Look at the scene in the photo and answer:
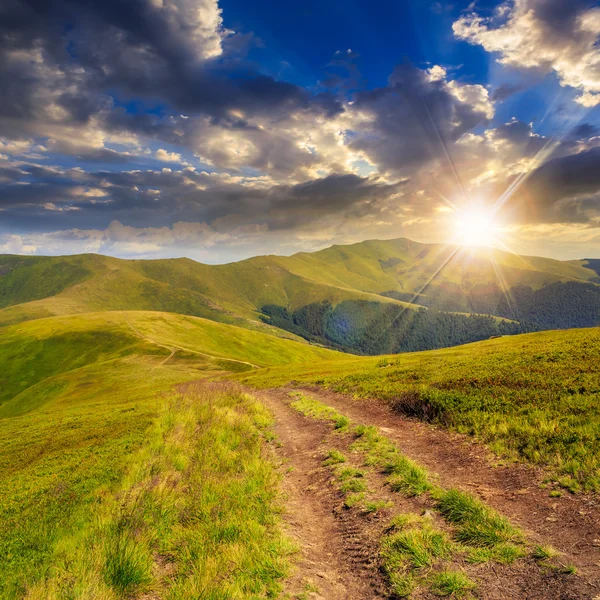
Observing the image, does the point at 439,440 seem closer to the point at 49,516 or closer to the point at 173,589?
the point at 173,589

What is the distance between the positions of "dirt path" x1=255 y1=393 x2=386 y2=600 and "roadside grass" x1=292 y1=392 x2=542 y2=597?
62cm

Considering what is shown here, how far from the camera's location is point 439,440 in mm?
15562

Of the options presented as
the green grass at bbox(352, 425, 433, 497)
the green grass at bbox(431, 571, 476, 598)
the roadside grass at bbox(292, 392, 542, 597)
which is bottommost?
the green grass at bbox(352, 425, 433, 497)

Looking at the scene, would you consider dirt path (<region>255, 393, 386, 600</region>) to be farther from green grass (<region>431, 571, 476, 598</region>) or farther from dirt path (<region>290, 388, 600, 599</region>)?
dirt path (<region>290, 388, 600, 599</region>)

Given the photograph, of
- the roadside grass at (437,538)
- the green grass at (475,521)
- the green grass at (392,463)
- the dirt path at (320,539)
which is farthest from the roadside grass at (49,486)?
the green grass at (475,521)

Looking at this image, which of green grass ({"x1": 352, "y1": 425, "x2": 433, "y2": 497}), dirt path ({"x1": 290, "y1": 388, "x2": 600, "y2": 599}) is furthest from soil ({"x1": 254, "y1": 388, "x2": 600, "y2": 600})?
green grass ({"x1": 352, "y1": 425, "x2": 433, "y2": 497})

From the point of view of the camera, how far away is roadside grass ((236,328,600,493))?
11.3 metres

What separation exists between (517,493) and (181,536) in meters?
10.4

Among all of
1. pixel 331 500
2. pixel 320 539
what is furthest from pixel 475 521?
pixel 331 500

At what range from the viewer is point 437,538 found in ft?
26.5

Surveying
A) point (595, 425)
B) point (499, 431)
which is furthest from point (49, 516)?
point (595, 425)

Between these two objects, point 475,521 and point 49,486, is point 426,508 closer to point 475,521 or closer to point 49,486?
point 475,521

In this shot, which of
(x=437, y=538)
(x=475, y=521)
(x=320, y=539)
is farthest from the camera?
(x=320, y=539)

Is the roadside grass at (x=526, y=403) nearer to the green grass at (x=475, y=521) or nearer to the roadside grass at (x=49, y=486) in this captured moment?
the green grass at (x=475, y=521)
